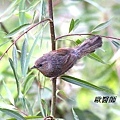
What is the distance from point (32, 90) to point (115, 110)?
28 centimetres

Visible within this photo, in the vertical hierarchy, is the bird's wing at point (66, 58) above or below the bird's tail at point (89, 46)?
below

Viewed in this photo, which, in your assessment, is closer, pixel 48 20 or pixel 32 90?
pixel 48 20

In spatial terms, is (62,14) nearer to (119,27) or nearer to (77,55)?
(119,27)

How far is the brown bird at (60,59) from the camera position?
78cm

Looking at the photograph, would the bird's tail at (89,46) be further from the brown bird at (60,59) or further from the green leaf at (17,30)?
the green leaf at (17,30)

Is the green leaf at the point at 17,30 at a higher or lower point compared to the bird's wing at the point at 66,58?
higher

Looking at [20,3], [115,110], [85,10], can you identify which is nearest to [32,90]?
[115,110]

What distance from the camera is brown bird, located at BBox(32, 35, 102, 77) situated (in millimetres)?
779

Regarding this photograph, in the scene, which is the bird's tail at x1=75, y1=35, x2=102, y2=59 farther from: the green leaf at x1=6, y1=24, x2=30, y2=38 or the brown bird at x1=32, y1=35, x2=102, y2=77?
the green leaf at x1=6, y1=24, x2=30, y2=38

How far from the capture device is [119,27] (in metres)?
1.54

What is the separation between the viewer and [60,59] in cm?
78

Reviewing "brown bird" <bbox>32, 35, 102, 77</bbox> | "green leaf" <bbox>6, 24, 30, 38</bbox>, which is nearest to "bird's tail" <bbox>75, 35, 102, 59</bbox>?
"brown bird" <bbox>32, 35, 102, 77</bbox>

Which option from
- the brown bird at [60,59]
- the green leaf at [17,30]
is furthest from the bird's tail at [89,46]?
the green leaf at [17,30]

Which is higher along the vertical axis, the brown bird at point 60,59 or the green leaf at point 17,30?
the green leaf at point 17,30
